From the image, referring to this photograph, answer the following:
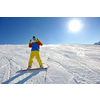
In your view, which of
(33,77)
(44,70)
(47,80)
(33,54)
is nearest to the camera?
(47,80)

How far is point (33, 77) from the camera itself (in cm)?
271

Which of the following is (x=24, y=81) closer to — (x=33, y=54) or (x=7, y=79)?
(x=7, y=79)

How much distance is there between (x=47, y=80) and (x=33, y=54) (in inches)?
67.1

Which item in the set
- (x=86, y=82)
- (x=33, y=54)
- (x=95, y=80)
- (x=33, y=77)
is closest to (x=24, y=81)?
(x=33, y=77)

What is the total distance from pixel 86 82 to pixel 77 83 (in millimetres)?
362

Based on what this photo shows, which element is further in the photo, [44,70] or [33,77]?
[44,70]
